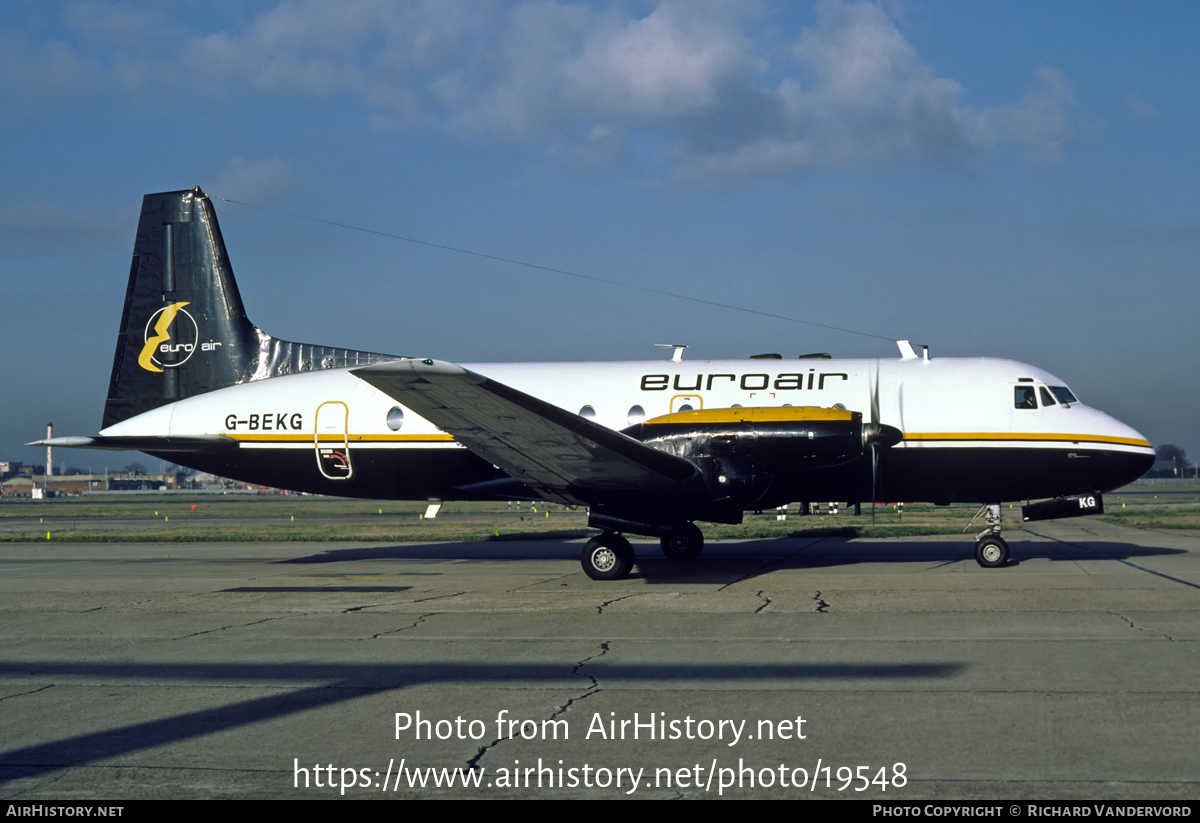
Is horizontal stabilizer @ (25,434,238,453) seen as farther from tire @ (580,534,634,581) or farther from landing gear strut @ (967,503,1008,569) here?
landing gear strut @ (967,503,1008,569)

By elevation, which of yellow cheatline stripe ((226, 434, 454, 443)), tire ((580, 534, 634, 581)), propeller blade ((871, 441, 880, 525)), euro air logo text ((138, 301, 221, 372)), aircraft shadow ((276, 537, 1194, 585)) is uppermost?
euro air logo text ((138, 301, 221, 372))

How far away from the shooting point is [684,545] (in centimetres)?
1930

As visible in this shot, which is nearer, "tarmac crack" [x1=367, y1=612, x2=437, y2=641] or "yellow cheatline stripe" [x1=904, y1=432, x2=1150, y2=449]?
"tarmac crack" [x1=367, y1=612, x2=437, y2=641]

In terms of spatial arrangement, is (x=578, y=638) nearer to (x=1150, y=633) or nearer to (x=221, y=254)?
(x=1150, y=633)

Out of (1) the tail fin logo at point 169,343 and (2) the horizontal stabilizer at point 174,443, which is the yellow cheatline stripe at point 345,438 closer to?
(2) the horizontal stabilizer at point 174,443

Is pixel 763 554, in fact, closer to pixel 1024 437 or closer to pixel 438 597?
pixel 1024 437

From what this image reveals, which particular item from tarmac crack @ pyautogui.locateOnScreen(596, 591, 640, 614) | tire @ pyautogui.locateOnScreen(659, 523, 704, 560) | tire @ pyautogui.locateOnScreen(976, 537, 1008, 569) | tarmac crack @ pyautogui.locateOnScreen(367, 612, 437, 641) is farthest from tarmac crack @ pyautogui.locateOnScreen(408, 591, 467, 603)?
tire @ pyautogui.locateOnScreen(976, 537, 1008, 569)

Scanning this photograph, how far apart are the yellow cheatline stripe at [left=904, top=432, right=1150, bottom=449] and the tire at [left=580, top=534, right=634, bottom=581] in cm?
561

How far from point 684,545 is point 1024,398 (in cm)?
698

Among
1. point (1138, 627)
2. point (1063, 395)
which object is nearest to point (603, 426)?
point (1138, 627)

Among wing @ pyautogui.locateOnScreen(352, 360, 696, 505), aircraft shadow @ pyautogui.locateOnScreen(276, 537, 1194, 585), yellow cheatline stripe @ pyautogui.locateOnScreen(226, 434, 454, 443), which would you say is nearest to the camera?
wing @ pyautogui.locateOnScreen(352, 360, 696, 505)

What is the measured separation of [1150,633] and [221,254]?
18.7m

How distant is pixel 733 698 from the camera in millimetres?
7965

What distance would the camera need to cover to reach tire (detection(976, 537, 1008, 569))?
1730cm
